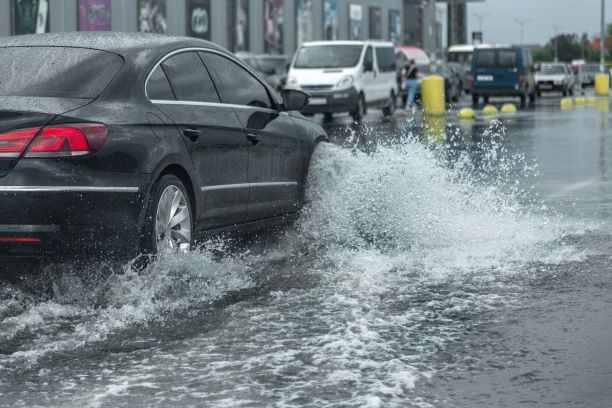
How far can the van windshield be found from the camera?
32.2 m

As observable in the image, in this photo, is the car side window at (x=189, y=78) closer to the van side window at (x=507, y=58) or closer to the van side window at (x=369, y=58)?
the van side window at (x=369, y=58)

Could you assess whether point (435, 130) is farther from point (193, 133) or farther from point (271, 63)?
point (271, 63)

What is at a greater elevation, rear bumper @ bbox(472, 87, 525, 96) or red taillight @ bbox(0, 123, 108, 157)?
red taillight @ bbox(0, 123, 108, 157)

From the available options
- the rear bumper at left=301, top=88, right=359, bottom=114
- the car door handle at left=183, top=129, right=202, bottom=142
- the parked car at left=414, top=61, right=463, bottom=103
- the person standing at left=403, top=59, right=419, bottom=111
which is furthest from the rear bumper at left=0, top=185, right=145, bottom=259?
the parked car at left=414, top=61, right=463, bottom=103

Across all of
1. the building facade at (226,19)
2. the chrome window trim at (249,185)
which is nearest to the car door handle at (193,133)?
the chrome window trim at (249,185)

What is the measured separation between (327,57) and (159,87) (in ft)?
83.6

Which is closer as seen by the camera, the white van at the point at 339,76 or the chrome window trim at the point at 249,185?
the chrome window trim at the point at 249,185

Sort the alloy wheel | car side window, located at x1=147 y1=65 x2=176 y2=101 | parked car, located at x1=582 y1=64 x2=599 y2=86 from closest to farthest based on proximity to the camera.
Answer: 1. the alloy wheel
2. car side window, located at x1=147 y1=65 x2=176 y2=101
3. parked car, located at x1=582 y1=64 x2=599 y2=86

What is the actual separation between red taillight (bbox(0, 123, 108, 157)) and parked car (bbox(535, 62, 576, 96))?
53435 millimetres

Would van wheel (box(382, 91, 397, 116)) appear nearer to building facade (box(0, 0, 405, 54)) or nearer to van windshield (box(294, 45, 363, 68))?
van windshield (box(294, 45, 363, 68))

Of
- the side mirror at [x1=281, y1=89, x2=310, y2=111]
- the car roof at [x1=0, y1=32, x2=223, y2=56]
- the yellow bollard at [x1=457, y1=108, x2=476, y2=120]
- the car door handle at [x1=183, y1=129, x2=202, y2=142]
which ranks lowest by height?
the yellow bollard at [x1=457, y1=108, x2=476, y2=120]

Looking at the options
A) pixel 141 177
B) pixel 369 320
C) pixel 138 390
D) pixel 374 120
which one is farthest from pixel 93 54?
pixel 374 120

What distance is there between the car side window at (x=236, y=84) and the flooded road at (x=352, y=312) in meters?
0.91

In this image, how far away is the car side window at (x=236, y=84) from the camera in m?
8.07
